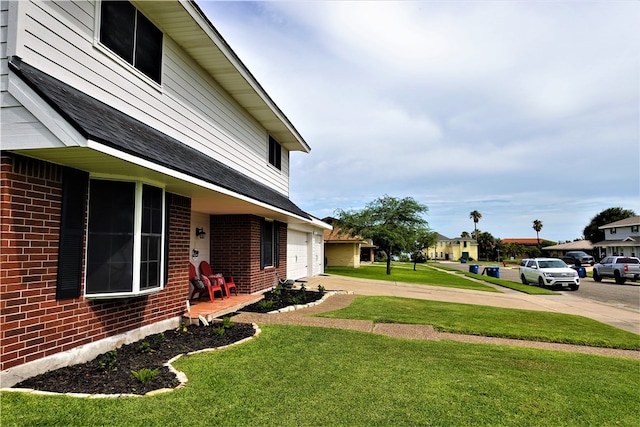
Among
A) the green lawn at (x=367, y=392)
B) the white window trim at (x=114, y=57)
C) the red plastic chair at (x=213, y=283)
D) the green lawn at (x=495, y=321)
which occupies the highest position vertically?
the white window trim at (x=114, y=57)

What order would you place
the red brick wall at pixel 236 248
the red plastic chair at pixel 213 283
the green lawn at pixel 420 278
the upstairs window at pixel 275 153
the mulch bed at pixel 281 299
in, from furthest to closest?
the green lawn at pixel 420 278
the upstairs window at pixel 275 153
the red brick wall at pixel 236 248
the mulch bed at pixel 281 299
the red plastic chair at pixel 213 283

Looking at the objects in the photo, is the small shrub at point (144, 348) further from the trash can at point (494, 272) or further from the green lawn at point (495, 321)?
the trash can at point (494, 272)

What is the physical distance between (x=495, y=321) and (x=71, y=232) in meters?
9.46

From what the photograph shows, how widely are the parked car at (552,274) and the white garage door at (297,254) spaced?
13.7 meters

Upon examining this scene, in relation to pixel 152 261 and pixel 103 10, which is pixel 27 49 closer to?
pixel 103 10

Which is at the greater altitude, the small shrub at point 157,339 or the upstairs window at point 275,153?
the upstairs window at point 275,153

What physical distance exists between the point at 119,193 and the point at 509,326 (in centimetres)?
890

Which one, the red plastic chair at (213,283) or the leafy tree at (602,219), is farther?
the leafy tree at (602,219)

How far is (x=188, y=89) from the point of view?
8305 millimetres

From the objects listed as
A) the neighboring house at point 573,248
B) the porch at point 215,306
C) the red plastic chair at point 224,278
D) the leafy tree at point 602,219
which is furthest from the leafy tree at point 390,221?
the leafy tree at point 602,219

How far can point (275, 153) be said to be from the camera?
14.7 metres

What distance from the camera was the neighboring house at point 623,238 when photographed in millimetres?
46594

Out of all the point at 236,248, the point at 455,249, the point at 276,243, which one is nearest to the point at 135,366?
the point at 236,248

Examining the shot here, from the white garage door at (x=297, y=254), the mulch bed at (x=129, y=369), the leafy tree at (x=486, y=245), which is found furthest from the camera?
the leafy tree at (x=486, y=245)
